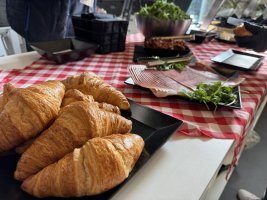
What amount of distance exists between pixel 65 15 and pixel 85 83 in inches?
37.9

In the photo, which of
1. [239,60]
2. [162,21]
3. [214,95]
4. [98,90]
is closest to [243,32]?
[239,60]

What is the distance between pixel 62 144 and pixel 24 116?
87 mm

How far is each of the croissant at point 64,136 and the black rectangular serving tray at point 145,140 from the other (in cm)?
2

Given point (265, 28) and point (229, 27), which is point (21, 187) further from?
point (229, 27)

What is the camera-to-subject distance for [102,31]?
101cm

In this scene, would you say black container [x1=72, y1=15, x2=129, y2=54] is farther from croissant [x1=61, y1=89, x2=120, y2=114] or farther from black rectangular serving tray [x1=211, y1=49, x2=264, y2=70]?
croissant [x1=61, y1=89, x2=120, y2=114]

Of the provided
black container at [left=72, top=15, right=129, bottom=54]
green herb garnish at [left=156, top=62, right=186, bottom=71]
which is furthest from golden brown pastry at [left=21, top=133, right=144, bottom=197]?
black container at [left=72, top=15, right=129, bottom=54]

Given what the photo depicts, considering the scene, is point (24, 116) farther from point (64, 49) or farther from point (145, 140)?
point (64, 49)

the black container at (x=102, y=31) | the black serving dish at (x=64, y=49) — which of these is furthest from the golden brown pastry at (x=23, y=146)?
the black container at (x=102, y=31)

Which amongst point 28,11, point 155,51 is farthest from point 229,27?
point 28,11

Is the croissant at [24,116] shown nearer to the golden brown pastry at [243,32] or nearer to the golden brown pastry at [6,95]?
the golden brown pastry at [6,95]

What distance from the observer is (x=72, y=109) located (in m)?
0.40

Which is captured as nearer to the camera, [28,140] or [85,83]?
[28,140]

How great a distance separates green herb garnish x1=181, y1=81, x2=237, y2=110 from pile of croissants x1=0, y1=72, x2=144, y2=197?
29 centimetres
